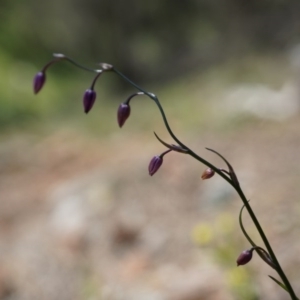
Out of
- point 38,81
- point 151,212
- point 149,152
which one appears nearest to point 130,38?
point 149,152

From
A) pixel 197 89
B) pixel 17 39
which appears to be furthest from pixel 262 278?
pixel 17 39

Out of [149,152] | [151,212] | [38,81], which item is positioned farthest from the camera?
[149,152]

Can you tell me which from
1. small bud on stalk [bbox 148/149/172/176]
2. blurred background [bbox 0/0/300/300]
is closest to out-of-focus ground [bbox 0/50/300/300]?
blurred background [bbox 0/0/300/300]

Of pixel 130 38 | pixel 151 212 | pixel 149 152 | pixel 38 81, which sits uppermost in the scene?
pixel 38 81

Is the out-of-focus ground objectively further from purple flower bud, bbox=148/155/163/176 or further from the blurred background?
purple flower bud, bbox=148/155/163/176

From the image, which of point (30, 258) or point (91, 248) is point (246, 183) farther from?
point (30, 258)

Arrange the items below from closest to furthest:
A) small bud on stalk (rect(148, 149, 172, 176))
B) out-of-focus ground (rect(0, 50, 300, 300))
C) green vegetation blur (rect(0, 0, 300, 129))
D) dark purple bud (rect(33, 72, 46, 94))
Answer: small bud on stalk (rect(148, 149, 172, 176)) < dark purple bud (rect(33, 72, 46, 94)) < out-of-focus ground (rect(0, 50, 300, 300)) < green vegetation blur (rect(0, 0, 300, 129))

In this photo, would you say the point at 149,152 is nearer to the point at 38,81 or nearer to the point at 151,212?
the point at 151,212

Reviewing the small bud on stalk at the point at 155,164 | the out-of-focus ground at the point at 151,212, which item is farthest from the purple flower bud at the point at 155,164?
the out-of-focus ground at the point at 151,212
